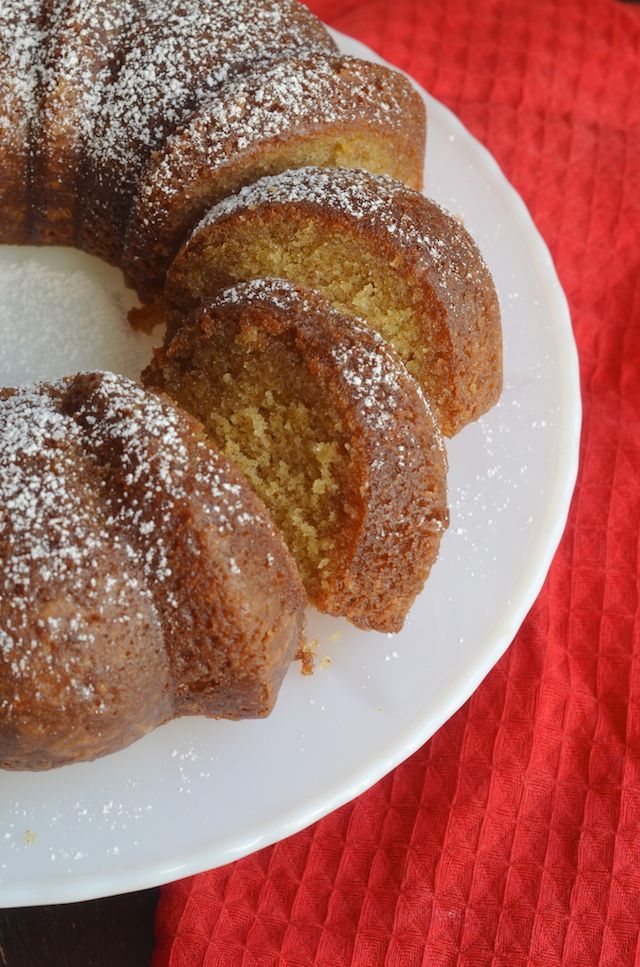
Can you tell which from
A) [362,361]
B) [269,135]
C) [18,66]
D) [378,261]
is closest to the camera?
[362,361]

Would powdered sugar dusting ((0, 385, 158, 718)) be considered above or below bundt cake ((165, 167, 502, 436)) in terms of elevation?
below

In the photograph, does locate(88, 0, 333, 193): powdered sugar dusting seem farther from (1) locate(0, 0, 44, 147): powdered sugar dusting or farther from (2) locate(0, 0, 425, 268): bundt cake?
(1) locate(0, 0, 44, 147): powdered sugar dusting

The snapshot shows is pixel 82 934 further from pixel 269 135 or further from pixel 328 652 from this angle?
pixel 269 135

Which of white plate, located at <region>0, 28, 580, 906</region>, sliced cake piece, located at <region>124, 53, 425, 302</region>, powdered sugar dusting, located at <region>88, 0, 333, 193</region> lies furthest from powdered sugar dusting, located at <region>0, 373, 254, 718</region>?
powdered sugar dusting, located at <region>88, 0, 333, 193</region>

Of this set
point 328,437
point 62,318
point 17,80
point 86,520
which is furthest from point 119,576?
point 17,80

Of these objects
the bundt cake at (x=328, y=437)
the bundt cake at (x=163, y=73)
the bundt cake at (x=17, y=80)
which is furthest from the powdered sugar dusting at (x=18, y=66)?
the bundt cake at (x=328, y=437)
